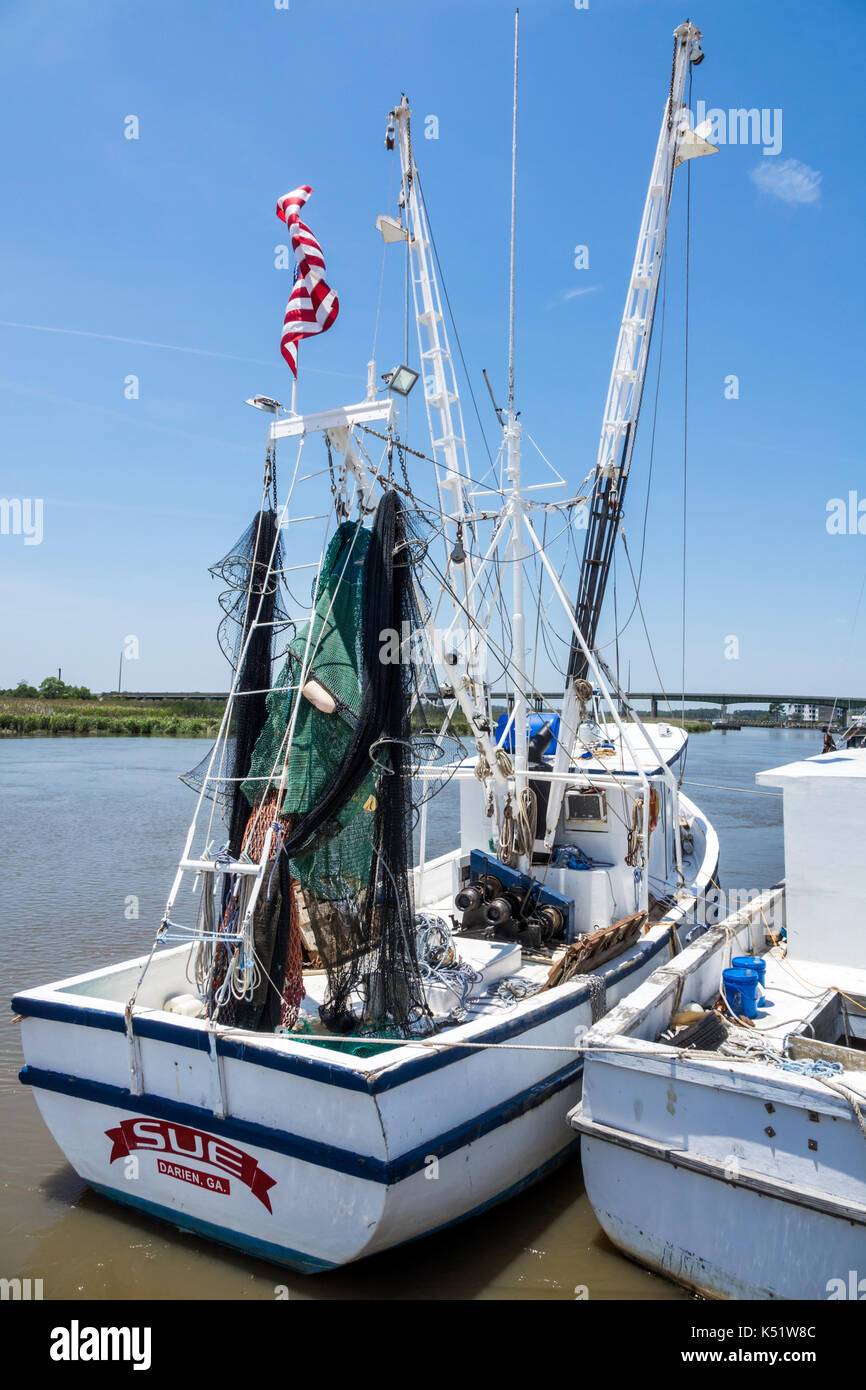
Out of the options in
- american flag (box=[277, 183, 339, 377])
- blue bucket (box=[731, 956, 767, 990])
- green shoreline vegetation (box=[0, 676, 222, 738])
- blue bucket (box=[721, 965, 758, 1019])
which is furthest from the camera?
green shoreline vegetation (box=[0, 676, 222, 738])

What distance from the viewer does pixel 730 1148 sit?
15.2 feet

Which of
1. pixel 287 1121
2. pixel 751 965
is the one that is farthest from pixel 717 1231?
pixel 751 965

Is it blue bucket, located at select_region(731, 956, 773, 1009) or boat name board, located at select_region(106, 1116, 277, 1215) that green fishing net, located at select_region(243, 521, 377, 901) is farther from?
blue bucket, located at select_region(731, 956, 773, 1009)

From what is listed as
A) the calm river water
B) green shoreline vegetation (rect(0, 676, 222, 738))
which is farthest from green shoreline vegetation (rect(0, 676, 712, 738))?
the calm river water

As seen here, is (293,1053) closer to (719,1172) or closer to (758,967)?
(719,1172)

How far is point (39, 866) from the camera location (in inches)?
613

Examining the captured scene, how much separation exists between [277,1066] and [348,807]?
1.64 meters

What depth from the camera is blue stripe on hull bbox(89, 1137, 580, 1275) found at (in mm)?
4832

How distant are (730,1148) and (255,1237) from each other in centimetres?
278

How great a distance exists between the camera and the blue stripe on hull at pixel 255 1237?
4.83m

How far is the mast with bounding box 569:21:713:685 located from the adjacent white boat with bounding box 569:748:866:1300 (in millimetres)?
3968

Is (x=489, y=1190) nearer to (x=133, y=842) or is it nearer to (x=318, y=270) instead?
(x=318, y=270)

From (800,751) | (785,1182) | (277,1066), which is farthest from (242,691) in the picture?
(800,751)

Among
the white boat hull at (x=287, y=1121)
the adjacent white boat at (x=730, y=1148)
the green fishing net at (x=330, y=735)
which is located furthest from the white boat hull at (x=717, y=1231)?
the green fishing net at (x=330, y=735)
